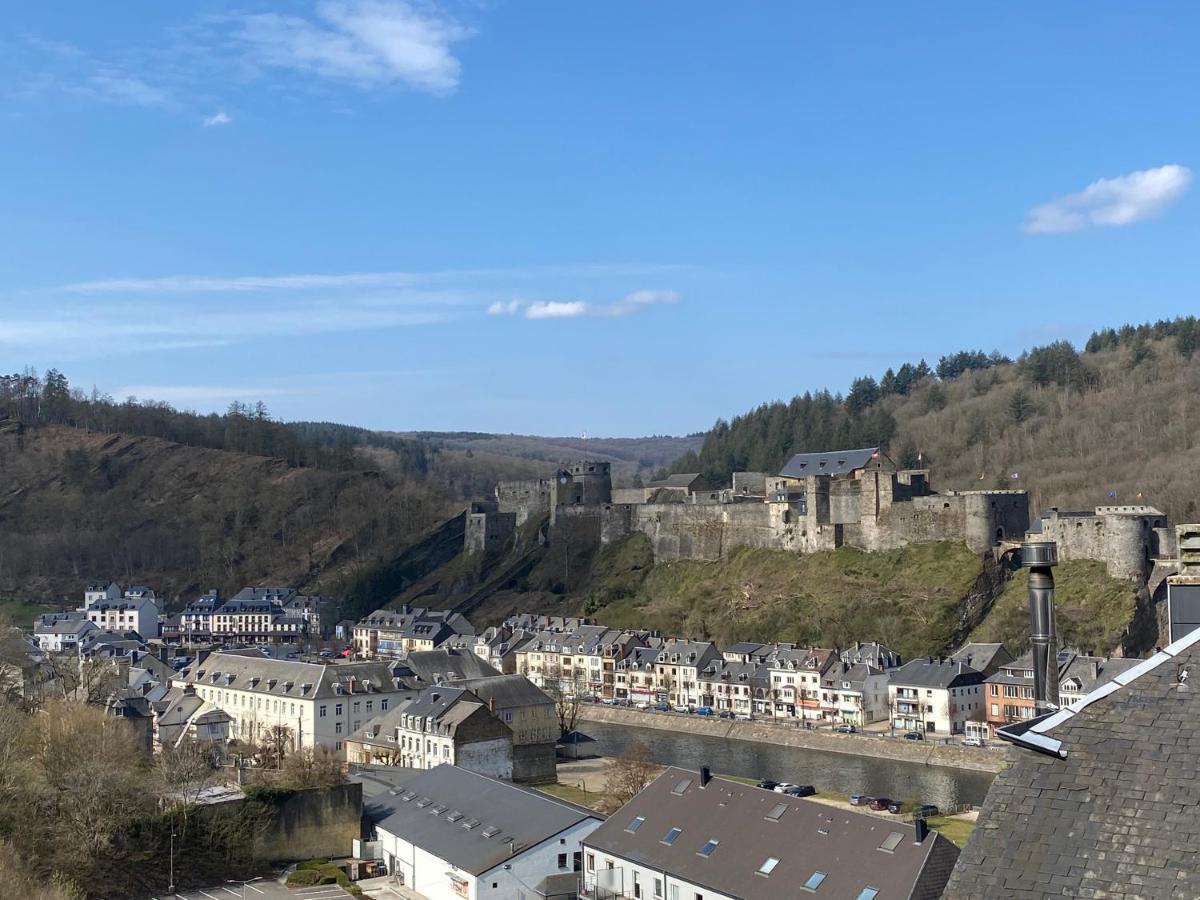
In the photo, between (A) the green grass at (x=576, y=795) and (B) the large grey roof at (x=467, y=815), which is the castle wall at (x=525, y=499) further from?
(B) the large grey roof at (x=467, y=815)

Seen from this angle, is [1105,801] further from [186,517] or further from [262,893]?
[186,517]

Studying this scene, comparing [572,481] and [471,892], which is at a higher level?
[572,481]

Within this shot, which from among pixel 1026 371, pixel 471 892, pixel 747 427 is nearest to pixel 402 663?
pixel 471 892

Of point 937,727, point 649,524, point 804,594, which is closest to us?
point 937,727

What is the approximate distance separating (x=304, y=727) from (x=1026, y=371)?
286 feet

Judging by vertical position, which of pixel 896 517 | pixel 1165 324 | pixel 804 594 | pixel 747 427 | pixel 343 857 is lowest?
pixel 343 857

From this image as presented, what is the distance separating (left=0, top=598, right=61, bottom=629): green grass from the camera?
3450 inches

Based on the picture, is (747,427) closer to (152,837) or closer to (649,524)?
(649,524)

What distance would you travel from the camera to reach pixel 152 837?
28375 millimetres

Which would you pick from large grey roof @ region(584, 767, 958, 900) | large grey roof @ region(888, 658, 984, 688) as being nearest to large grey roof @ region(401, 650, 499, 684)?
large grey roof @ region(888, 658, 984, 688)

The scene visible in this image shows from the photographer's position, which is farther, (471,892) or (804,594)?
(804,594)

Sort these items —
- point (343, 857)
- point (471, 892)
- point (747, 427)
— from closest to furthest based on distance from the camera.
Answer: point (471, 892) < point (343, 857) < point (747, 427)

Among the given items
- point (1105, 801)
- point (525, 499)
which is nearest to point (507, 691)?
point (1105, 801)

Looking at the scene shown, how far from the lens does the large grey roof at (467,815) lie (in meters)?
26.3
